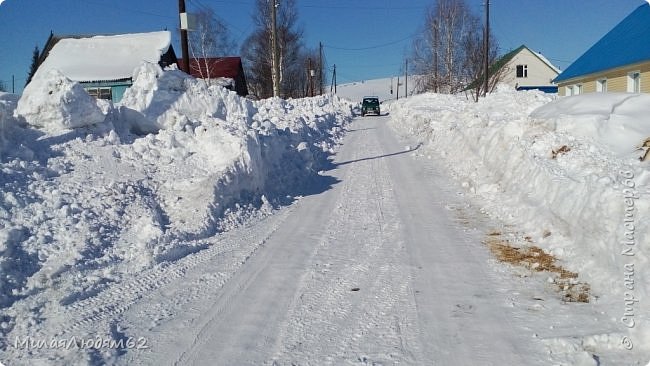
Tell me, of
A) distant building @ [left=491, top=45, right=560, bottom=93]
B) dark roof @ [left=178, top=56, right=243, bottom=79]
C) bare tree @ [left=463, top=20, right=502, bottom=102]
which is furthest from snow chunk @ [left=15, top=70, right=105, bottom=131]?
distant building @ [left=491, top=45, right=560, bottom=93]

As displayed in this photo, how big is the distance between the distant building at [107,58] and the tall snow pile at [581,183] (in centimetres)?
2500

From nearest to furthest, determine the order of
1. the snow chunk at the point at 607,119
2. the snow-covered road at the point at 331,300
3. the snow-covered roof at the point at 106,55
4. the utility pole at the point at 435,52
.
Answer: the snow-covered road at the point at 331,300, the snow chunk at the point at 607,119, the snow-covered roof at the point at 106,55, the utility pole at the point at 435,52

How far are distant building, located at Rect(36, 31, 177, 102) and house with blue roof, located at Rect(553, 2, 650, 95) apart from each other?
26.1 m

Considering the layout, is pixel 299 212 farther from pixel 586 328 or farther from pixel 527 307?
pixel 586 328

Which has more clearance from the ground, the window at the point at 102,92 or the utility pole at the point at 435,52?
the utility pole at the point at 435,52

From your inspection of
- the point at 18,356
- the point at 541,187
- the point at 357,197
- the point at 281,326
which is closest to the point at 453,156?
the point at 357,197

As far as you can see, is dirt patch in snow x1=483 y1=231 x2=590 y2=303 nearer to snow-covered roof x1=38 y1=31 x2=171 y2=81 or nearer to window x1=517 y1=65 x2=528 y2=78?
snow-covered roof x1=38 y1=31 x2=171 y2=81

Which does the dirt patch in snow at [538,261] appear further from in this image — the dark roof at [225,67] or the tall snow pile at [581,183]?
the dark roof at [225,67]

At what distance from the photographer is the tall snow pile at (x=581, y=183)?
173 inches

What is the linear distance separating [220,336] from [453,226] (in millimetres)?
4304

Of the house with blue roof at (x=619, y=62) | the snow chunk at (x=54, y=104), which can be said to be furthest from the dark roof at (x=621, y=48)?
the snow chunk at (x=54, y=104)

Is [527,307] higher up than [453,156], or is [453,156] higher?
[453,156]

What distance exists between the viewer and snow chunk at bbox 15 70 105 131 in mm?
8344

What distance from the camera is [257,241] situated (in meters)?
6.66
